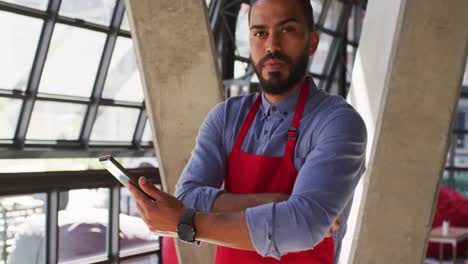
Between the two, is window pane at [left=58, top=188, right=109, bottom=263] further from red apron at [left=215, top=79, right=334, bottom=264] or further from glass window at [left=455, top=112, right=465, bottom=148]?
glass window at [left=455, top=112, right=465, bottom=148]

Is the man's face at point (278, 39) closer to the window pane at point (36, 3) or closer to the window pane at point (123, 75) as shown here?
the window pane at point (36, 3)

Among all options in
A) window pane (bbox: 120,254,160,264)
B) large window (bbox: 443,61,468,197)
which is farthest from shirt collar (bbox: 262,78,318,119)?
large window (bbox: 443,61,468,197)

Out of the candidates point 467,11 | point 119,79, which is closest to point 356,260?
point 467,11

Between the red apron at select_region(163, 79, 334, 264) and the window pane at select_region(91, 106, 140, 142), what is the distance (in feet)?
35.0

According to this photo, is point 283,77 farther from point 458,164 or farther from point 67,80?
point 458,164

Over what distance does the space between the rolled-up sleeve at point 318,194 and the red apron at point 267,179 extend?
0.09 m

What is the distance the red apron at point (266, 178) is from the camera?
5.72 ft

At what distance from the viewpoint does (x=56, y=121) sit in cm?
1146

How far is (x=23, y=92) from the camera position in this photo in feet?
34.0

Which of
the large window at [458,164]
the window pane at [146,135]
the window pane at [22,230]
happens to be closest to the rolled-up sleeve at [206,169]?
the window pane at [22,230]

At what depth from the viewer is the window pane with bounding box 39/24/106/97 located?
416 inches

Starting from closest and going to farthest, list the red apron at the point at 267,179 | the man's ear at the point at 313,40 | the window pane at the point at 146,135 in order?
the red apron at the point at 267,179, the man's ear at the point at 313,40, the window pane at the point at 146,135

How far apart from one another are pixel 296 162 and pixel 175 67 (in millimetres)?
2499

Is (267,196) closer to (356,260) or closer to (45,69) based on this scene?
(356,260)
